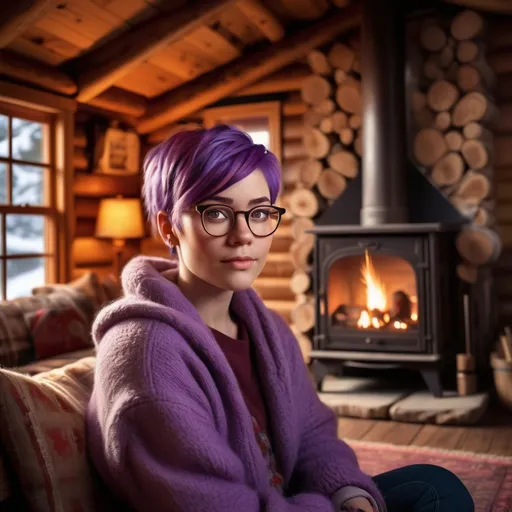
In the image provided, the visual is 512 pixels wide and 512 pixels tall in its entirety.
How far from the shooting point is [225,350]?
1.42m

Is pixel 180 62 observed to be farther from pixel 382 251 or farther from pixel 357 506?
pixel 357 506

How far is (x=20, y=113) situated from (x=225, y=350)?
11.2ft

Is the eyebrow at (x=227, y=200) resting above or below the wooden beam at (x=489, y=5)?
below

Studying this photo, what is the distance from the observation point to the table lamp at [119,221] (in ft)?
16.4

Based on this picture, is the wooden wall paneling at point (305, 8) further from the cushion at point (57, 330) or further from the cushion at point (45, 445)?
the cushion at point (45, 445)

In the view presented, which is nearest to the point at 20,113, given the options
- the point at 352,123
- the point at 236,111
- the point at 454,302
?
the point at 236,111

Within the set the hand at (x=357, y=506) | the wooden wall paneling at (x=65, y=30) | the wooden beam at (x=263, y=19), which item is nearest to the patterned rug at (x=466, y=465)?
the hand at (x=357, y=506)

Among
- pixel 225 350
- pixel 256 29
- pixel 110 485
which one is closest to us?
pixel 110 485

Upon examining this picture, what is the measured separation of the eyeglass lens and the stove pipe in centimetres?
286

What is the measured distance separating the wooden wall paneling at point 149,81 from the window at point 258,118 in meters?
0.38

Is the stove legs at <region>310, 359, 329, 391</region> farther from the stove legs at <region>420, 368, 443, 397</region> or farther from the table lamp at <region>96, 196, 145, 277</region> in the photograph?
the table lamp at <region>96, 196, 145, 277</region>

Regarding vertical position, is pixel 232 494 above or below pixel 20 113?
below

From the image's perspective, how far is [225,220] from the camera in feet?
4.24

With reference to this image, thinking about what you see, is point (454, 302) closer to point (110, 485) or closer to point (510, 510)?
point (510, 510)
